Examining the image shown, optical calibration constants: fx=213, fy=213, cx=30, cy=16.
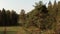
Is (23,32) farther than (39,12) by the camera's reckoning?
No

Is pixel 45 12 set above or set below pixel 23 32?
above

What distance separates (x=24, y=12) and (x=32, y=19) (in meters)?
0.66

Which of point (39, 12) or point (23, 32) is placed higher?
point (39, 12)

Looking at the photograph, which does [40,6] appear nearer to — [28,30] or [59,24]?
[28,30]

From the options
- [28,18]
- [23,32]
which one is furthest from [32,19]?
[23,32]

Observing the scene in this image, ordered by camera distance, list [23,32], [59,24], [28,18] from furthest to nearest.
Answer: [28,18] → [23,32] → [59,24]

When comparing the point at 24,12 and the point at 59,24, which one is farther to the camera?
the point at 24,12

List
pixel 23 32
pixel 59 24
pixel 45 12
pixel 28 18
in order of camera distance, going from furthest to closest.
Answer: pixel 45 12, pixel 28 18, pixel 23 32, pixel 59 24

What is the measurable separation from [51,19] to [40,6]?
1138mm

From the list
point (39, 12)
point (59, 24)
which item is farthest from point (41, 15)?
point (59, 24)

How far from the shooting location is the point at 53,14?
1152 centimetres

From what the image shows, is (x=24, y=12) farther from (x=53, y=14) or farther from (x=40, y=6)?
(x=53, y=14)

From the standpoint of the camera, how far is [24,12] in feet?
40.1

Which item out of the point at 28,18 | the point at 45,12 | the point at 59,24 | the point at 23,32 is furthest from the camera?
the point at 45,12
